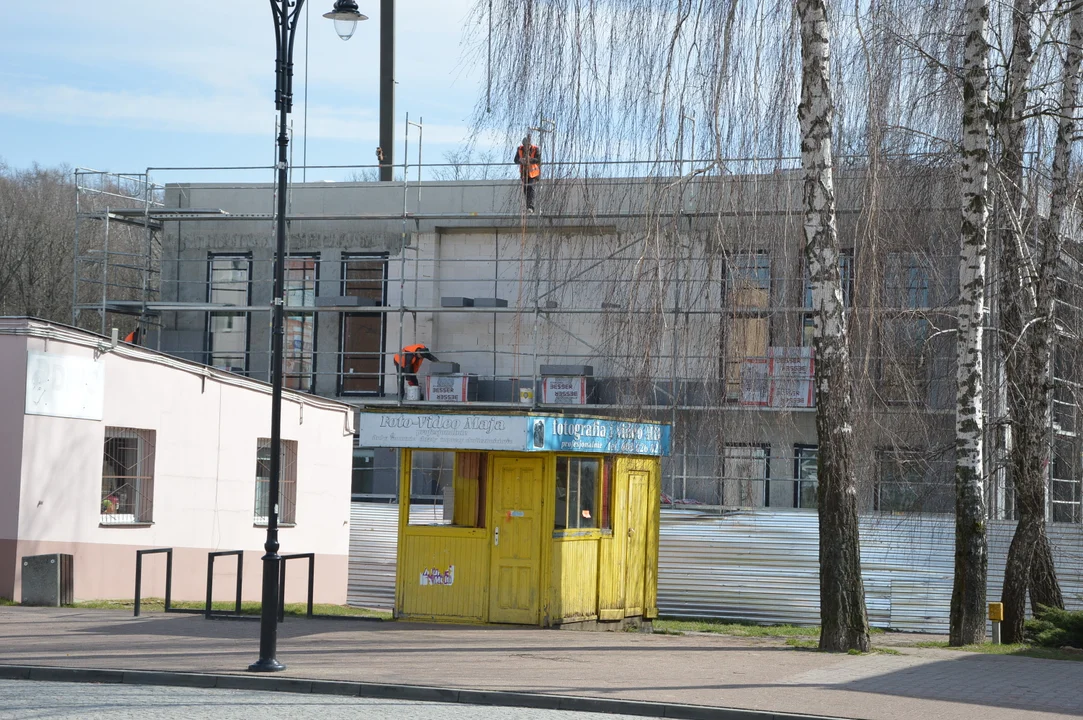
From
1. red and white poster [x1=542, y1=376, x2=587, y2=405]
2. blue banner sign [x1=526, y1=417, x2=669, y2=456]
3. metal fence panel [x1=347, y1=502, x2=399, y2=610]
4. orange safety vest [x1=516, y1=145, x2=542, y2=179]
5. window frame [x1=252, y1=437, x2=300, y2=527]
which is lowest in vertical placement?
metal fence panel [x1=347, y1=502, x2=399, y2=610]

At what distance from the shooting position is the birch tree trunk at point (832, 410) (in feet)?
48.2

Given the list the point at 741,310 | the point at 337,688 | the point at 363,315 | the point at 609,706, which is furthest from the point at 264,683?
the point at 363,315

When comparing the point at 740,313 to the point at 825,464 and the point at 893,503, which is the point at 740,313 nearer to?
the point at 825,464

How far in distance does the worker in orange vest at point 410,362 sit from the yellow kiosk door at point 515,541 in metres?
18.2

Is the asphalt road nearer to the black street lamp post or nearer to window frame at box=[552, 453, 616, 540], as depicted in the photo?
the black street lamp post

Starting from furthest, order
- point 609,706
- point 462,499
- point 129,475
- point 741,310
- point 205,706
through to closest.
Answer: point 129,475
point 462,499
point 741,310
point 609,706
point 205,706

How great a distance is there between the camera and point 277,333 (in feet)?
41.4

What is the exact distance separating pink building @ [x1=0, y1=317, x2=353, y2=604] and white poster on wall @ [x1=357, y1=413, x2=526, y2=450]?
5488 millimetres

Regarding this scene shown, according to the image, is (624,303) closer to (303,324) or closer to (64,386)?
(64,386)

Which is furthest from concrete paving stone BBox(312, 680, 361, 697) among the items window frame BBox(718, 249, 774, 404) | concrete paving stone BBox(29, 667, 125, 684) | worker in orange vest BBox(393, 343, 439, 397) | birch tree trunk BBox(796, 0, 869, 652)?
worker in orange vest BBox(393, 343, 439, 397)

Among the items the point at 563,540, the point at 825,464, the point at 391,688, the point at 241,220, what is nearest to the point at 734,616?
the point at 563,540

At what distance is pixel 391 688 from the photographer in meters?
11.4

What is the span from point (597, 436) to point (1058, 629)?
19.6 feet

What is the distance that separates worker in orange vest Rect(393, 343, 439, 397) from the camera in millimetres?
35125
